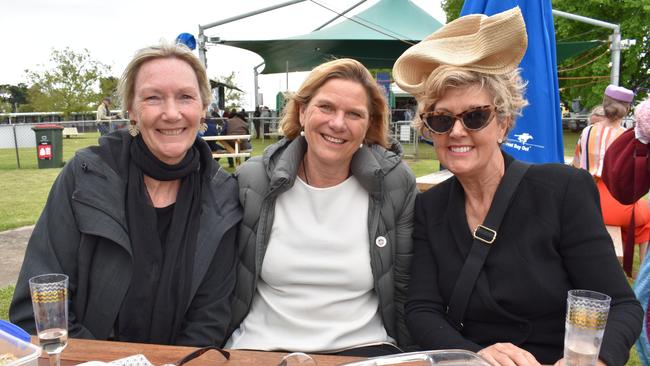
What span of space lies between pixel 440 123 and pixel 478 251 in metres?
0.53

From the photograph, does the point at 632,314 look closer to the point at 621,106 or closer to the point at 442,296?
the point at 442,296

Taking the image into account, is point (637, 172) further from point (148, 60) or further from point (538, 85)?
point (148, 60)

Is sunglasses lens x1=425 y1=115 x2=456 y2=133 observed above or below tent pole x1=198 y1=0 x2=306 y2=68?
below

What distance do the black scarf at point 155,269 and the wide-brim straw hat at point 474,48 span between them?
1166 millimetres

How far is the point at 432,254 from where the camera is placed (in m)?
2.09

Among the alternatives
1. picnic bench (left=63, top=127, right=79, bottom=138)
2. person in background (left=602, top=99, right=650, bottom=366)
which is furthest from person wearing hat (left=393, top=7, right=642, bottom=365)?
picnic bench (left=63, top=127, right=79, bottom=138)

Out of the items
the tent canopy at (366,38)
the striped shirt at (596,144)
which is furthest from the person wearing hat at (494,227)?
the tent canopy at (366,38)

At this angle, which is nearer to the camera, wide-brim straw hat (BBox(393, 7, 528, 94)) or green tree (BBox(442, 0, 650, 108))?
wide-brim straw hat (BBox(393, 7, 528, 94))

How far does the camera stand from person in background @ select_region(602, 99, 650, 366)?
7.14 ft

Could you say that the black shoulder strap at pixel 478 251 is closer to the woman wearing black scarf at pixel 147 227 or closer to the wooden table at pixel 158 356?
the wooden table at pixel 158 356

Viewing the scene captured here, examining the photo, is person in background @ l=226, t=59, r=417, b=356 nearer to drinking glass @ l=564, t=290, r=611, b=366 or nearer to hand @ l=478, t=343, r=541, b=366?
hand @ l=478, t=343, r=541, b=366

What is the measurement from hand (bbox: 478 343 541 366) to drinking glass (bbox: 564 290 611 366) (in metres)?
0.24

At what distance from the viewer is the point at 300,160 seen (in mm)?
2467

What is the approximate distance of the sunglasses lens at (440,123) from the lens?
198 centimetres
